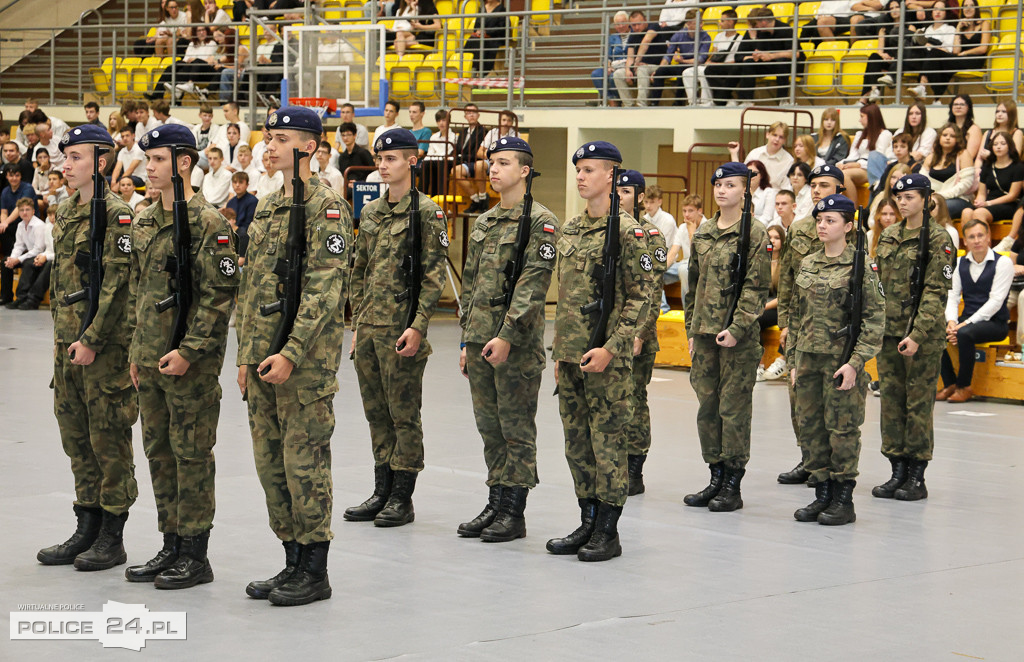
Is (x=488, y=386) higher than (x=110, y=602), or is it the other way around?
(x=488, y=386)

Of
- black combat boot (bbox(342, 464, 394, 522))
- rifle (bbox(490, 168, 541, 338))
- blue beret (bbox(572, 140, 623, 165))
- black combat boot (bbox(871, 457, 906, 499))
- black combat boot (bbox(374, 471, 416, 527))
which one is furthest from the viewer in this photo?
black combat boot (bbox(871, 457, 906, 499))

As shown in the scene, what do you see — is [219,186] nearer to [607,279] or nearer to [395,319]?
[395,319]

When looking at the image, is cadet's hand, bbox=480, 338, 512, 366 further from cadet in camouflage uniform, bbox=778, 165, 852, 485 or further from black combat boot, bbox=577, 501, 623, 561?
cadet in camouflage uniform, bbox=778, 165, 852, 485

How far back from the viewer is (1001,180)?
39.9 ft

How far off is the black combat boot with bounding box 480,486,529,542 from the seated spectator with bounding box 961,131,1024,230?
7.44 meters

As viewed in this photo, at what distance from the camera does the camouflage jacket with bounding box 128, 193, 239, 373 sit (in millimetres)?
5055

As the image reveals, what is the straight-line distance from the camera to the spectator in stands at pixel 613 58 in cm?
1614

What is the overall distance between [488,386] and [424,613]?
1501 millimetres

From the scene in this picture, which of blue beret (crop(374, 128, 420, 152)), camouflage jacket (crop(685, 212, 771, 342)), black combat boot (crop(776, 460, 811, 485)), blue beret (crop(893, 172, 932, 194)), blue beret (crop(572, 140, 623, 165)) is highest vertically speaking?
blue beret (crop(374, 128, 420, 152))

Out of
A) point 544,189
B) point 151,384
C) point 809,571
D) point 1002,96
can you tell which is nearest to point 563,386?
point 809,571

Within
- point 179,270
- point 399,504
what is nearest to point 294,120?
point 179,270

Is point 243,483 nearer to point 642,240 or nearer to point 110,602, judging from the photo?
point 110,602

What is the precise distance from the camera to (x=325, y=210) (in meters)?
4.91

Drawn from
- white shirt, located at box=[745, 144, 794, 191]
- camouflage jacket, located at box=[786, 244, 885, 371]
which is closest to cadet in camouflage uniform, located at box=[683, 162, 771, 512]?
camouflage jacket, located at box=[786, 244, 885, 371]
